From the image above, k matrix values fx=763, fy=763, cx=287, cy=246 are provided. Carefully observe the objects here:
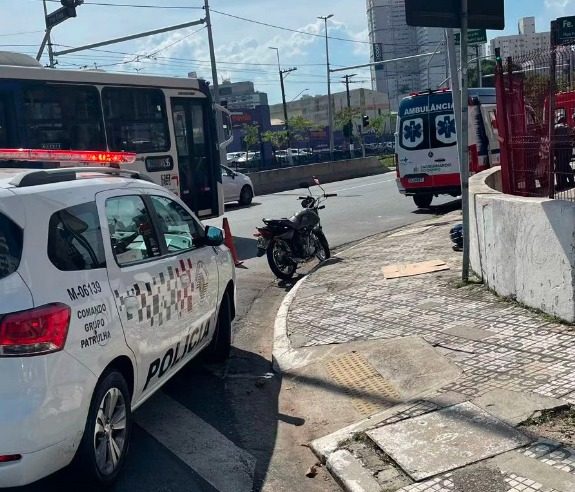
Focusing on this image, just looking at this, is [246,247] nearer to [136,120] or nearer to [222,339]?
[136,120]

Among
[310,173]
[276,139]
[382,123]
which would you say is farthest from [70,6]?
[382,123]

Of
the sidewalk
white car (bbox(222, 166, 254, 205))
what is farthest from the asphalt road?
white car (bbox(222, 166, 254, 205))

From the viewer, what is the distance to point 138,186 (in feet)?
17.2

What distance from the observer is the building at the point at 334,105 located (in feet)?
348

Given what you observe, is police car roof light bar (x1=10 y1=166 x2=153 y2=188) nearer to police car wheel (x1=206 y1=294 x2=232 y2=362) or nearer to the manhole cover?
police car wheel (x1=206 y1=294 x2=232 y2=362)

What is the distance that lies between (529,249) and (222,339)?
2.82 metres

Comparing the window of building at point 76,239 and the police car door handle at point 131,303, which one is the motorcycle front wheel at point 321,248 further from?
the window of building at point 76,239

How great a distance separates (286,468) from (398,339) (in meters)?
2.32

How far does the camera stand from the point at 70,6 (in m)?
20.9

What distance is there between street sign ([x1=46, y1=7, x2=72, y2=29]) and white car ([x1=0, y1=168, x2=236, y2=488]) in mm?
17557

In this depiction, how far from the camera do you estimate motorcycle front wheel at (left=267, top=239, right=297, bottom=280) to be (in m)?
10.6

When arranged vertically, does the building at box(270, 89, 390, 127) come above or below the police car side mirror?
above

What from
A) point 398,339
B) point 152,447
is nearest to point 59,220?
point 152,447

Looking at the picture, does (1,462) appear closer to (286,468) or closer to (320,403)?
(286,468)
